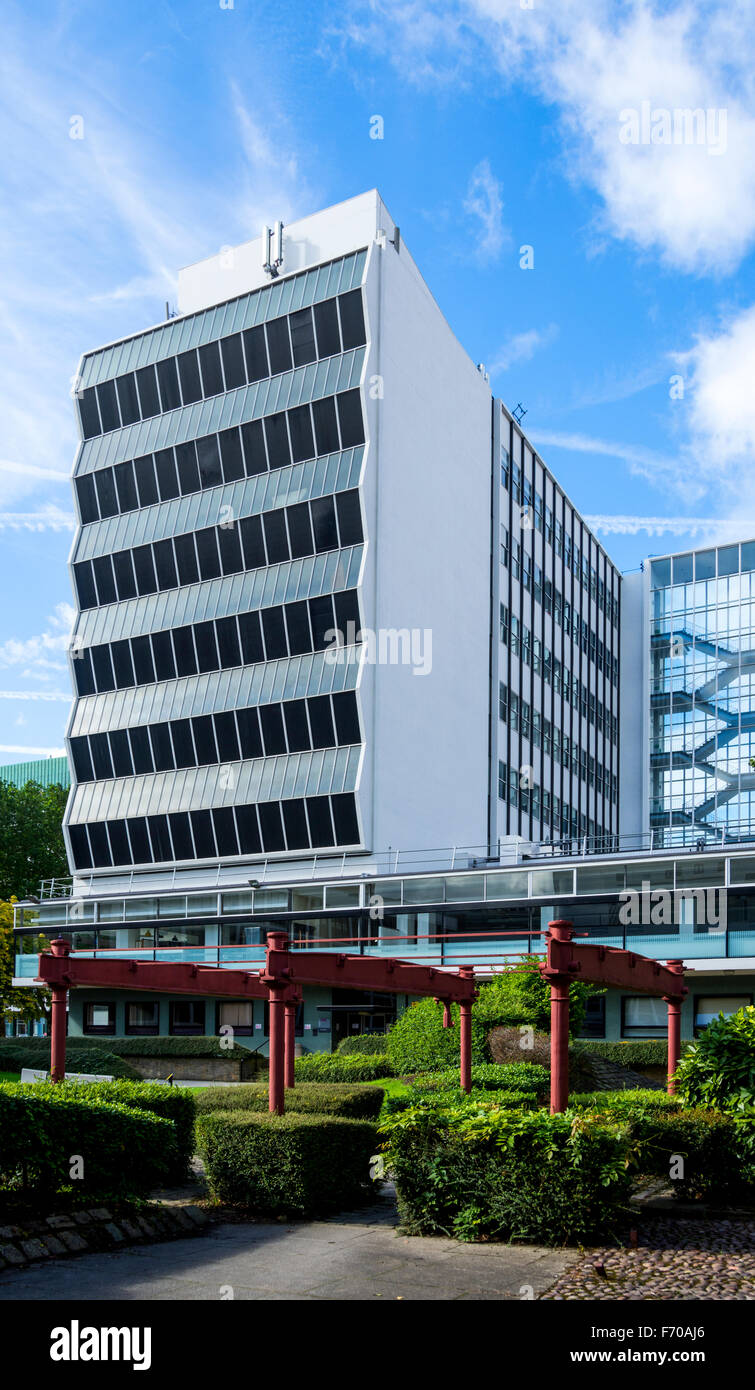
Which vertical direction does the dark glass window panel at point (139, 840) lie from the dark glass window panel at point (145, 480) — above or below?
below

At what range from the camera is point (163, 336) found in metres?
61.6

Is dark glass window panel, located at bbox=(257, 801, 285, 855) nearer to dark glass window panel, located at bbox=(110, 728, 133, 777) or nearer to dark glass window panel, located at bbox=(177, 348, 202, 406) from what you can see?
dark glass window panel, located at bbox=(110, 728, 133, 777)

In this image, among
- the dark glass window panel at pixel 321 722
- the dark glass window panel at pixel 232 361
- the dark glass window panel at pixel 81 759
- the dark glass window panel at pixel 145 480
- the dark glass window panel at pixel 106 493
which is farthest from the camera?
the dark glass window panel at pixel 106 493

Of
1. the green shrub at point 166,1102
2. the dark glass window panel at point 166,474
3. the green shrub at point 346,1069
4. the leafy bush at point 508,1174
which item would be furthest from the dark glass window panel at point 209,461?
the leafy bush at point 508,1174

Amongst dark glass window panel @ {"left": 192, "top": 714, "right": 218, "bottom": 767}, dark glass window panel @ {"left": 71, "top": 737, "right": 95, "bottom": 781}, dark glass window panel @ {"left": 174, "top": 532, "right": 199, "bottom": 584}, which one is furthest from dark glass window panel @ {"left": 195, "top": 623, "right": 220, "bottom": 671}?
dark glass window panel @ {"left": 71, "top": 737, "right": 95, "bottom": 781}

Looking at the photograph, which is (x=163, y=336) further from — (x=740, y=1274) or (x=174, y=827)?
(x=740, y=1274)

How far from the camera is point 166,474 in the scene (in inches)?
2379

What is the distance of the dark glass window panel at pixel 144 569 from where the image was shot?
6038 centimetres

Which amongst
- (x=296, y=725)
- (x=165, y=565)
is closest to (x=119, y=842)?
(x=296, y=725)

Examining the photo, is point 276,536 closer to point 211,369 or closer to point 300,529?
point 300,529

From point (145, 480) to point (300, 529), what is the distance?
11040 millimetres

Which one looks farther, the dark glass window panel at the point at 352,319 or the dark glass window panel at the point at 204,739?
the dark glass window panel at the point at 204,739

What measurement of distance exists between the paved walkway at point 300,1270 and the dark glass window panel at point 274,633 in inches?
1654

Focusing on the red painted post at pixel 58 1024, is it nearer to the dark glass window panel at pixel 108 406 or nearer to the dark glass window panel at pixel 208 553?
the dark glass window panel at pixel 208 553
